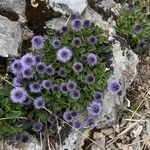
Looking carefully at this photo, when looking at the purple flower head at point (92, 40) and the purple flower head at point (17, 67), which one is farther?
the purple flower head at point (92, 40)

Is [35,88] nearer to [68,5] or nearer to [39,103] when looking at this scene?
[39,103]

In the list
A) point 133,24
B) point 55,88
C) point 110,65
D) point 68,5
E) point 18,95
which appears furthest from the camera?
point 133,24

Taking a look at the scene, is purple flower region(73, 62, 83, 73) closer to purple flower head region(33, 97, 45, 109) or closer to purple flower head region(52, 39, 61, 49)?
purple flower head region(52, 39, 61, 49)

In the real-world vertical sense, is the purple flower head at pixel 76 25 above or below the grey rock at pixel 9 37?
above

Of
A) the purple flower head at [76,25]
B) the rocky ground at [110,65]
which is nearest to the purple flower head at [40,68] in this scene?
the rocky ground at [110,65]

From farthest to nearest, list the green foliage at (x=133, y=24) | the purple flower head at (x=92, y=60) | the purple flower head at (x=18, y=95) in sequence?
the green foliage at (x=133, y=24) < the purple flower head at (x=92, y=60) < the purple flower head at (x=18, y=95)

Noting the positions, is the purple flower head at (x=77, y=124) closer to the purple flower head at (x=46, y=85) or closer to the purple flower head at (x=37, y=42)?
the purple flower head at (x=46, y=85)

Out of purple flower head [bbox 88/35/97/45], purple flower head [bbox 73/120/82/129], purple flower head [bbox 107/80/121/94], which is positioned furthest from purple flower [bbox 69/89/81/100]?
purple flower head [bbox 88/35/97/45]

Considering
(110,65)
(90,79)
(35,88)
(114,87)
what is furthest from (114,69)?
(35,88)
